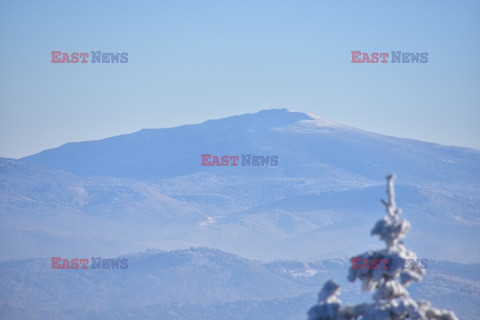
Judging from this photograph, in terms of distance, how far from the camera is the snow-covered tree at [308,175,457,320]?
17.5 meters

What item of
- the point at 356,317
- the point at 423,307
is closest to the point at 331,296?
the point at 356,317

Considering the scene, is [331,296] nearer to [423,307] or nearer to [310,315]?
[310,315]

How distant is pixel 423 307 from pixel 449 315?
851 mm

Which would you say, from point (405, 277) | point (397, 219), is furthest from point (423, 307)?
point (397, 219)

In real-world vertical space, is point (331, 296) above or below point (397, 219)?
below

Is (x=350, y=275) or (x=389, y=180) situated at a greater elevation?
(x=389, y=180)

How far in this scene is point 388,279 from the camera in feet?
59.1

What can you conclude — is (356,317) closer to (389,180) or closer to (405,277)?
(405,277)

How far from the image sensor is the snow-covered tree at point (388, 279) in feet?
57.5

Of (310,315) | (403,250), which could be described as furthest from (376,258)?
(310,315)

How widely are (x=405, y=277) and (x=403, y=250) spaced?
2.10 ft

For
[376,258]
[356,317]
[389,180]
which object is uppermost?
[389,180]

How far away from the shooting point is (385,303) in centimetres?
1773

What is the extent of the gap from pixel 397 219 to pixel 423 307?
5.87 feet
